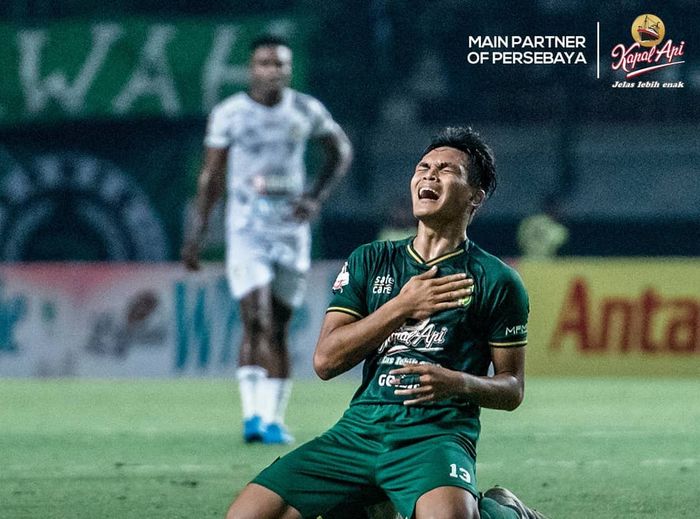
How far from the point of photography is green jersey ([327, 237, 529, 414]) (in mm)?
4949

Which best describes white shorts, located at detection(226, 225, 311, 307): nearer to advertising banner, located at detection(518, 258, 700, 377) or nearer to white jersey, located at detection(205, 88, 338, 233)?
white jersey, located at detection(205, 88, 338, 233)

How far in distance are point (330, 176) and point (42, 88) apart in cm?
952

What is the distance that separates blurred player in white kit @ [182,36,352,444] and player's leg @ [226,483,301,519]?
410cm

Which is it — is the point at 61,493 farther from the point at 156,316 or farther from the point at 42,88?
the point at 42,88

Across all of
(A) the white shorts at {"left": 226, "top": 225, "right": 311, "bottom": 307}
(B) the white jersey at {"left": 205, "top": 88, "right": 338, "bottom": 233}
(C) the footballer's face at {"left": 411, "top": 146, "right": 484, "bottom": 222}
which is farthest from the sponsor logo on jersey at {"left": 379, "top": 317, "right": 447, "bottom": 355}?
(B) the white jersey at {"left": 205, "top": 88, "right": 338, "bottom": 233}

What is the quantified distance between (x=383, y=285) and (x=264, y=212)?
14.6 ft

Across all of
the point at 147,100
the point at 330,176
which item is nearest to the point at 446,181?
the point at 330,176

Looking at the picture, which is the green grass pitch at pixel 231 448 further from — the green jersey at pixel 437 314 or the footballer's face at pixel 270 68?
the footballer's face at pixel 270 68

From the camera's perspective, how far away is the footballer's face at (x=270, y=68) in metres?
9.33

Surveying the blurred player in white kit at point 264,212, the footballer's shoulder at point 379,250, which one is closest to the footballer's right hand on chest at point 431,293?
the footballer's shoulder at point 379,250

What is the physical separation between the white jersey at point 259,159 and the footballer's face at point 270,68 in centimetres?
11

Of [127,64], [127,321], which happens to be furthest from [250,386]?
[127,64]

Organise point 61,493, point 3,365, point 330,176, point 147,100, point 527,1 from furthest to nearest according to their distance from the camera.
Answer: point 147,100
point 527,1
point 3,365
point 330,176
point 61,493

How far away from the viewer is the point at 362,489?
16.1ft
